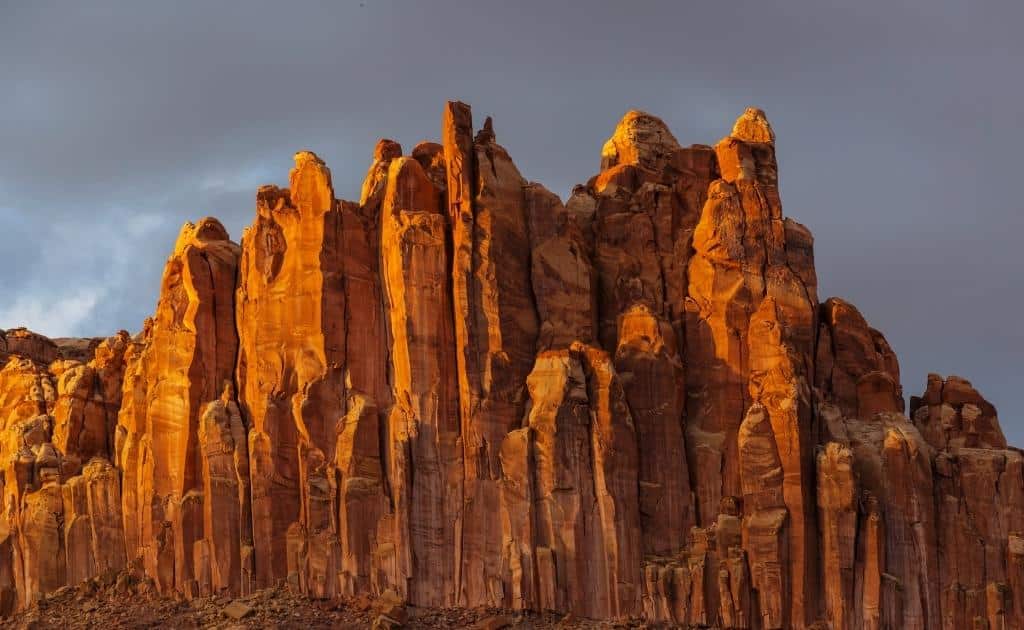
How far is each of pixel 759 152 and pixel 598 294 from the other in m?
11.1

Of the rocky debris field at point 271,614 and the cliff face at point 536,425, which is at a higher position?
the cliff face at point 536,425

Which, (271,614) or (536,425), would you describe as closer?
(271,614)

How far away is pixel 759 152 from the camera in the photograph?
122625mm

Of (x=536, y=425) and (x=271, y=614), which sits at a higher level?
(x=536, y=425)

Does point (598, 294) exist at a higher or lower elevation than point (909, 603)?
higher

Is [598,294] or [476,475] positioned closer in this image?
[476,475]

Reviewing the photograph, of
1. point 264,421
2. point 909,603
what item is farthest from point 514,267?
point 909,603

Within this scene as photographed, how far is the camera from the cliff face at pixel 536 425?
363 ft

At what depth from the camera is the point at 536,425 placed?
4373 inches

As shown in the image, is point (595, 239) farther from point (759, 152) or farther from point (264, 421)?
point (264, 421)

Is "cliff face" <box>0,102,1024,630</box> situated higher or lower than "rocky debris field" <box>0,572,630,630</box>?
higher

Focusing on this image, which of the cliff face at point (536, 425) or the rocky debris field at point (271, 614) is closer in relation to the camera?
the rocky debris field at point (271, 614)

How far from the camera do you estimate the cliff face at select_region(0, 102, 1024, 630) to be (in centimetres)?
11069

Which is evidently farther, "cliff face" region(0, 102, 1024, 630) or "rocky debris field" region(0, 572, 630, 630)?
"cliff face" region(0, 102, 1024, 630)
